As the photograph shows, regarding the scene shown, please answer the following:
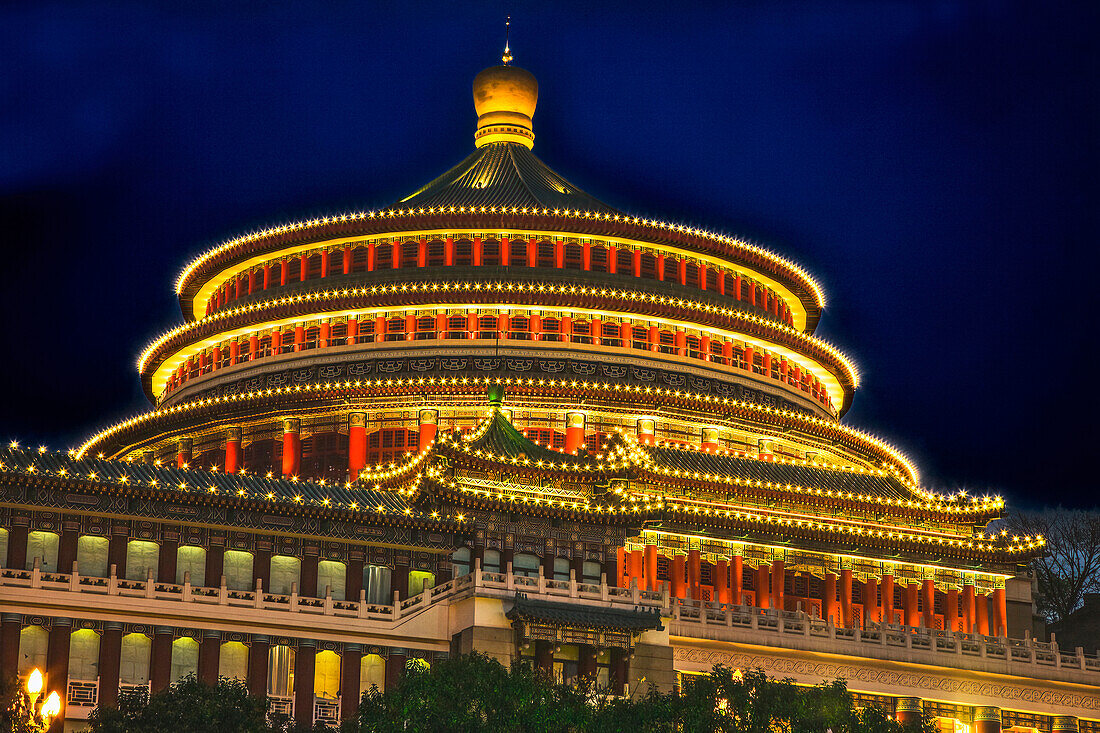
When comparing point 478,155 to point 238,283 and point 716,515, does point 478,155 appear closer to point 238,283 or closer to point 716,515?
point 238,283

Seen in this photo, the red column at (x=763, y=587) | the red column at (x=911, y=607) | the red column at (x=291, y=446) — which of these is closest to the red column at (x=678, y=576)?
the red column at (x=763, y=587)

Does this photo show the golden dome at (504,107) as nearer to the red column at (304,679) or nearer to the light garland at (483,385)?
the light garland at (483,385)

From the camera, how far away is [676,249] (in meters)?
75.9

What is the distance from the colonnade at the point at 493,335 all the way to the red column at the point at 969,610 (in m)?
14.9

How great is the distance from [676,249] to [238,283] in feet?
65.3

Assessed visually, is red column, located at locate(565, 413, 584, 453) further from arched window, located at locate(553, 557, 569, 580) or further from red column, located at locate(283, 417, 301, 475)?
arched window, located at locate(553, 557, 569, 580)

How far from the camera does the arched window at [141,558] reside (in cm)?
5088

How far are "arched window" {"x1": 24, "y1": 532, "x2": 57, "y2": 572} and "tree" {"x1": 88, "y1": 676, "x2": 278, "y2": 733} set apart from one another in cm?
1066

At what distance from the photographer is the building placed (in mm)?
50438

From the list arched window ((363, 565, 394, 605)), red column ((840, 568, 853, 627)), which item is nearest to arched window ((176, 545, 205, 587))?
arched window ((363, 565, 394, 605))

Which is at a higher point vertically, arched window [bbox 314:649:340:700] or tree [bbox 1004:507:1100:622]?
tree [bbox 1004:507:1100:622]

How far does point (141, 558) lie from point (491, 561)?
10989mm

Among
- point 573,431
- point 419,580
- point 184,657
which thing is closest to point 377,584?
point 419,580

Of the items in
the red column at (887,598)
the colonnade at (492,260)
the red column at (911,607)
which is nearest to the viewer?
the red column at (887,598)
